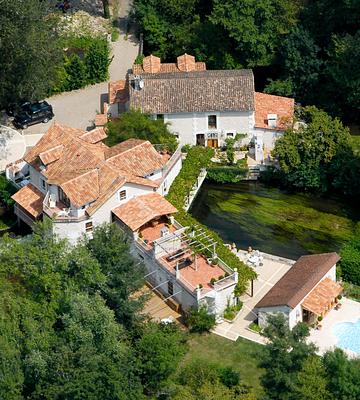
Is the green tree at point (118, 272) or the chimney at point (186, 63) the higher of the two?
the chimney at point (186, 63)

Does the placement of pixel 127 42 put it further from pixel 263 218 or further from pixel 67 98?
pixel 263 218

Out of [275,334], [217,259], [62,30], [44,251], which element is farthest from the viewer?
[62,30]

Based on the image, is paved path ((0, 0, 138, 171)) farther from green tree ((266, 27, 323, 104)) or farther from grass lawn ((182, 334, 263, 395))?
grass lawn ((182, 334, 263, 395))

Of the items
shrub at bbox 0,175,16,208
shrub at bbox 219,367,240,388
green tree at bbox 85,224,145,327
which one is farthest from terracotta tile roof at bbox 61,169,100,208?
shrub at bbox 219,367,240,388

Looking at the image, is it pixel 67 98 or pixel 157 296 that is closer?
pixel 157 296

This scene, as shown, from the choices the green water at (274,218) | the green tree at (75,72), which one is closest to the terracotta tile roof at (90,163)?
the green water at (274,218)

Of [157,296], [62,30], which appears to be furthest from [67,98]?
[157,296]

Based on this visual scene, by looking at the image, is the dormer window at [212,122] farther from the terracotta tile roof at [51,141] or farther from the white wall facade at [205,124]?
the terracotta tile roof at [51,141]
